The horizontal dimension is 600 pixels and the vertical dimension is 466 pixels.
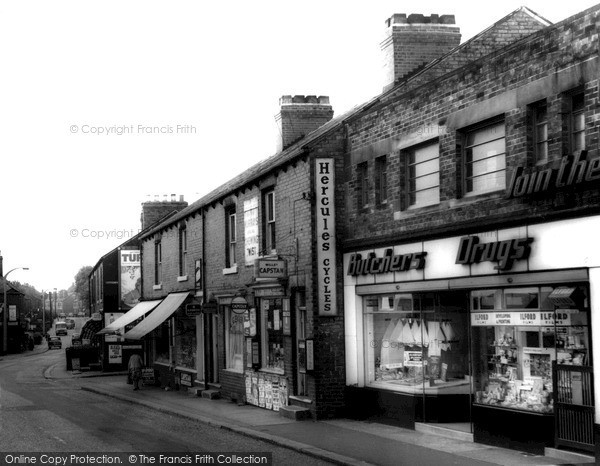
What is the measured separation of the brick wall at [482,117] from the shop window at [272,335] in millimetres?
3639

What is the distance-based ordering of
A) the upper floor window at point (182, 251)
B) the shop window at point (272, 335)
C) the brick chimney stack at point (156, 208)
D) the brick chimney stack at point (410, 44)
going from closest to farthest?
the brick chimney stack at point (410, 44) → the shop window at point (272, 335) → the upper floor window at point (182, 251) → the brick chimney stack at point (156, 208)

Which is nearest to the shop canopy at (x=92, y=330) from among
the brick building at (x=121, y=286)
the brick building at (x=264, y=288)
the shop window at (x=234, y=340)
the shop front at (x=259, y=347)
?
the brick building at (x=121, y=286)

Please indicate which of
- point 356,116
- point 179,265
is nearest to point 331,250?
point 356,116

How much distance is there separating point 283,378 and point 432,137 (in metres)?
7.37

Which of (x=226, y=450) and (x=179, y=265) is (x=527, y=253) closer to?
(x=226, y=450)

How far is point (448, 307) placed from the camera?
14586 millimetres

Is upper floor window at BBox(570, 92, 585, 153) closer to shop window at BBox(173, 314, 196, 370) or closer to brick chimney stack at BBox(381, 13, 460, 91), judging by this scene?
brick chimney stack at BBox(381, 13, 460, 91)

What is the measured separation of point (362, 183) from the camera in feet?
55.5

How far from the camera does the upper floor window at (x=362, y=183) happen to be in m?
16.8

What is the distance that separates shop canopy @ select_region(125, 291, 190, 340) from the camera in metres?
25.9

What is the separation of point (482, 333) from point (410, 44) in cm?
863

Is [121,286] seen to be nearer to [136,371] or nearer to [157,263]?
[157,263]

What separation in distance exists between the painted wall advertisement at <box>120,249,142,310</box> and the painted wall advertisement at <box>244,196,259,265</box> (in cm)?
2499

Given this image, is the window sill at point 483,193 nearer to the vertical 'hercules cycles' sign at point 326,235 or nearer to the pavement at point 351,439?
the pavement at point 351,439
